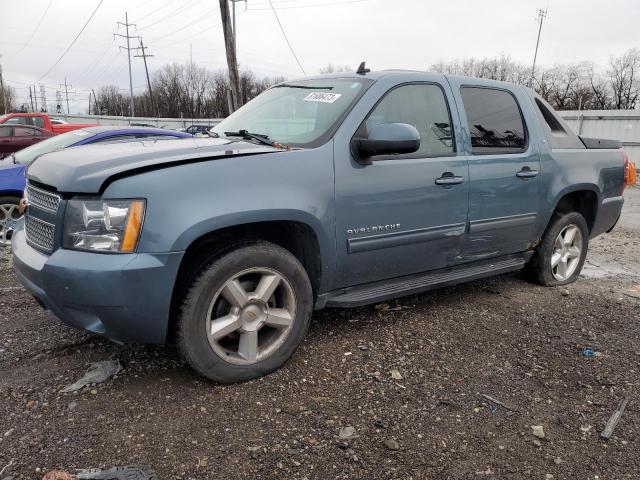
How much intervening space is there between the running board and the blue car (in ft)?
10.7

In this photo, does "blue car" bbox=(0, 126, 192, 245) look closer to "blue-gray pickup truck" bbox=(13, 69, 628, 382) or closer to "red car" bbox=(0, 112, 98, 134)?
"blue-gray pickup truck" bbox=(13, 69, 628, 382)

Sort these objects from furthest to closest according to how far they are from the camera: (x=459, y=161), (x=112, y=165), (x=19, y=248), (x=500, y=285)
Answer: (x=500, y=285) < (x=459, y=161) < (x=19, y=248) < (x=112, y=165)

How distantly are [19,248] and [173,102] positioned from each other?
84.9 meters

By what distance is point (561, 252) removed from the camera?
477 centimetres

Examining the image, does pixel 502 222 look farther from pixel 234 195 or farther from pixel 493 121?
pixel 234 195

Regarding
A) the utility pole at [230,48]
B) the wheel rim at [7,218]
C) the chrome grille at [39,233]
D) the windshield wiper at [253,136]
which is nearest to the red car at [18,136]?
the utility pole at [230,48]

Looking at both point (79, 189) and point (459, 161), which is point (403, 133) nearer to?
point (459, 161)

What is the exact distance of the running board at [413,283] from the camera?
3.21 meters

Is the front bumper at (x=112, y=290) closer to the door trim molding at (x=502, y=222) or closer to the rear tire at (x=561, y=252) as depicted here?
the door trim molding at (x=502, y=222)

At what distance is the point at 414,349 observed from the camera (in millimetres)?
3346

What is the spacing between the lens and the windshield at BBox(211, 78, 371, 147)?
125 inches

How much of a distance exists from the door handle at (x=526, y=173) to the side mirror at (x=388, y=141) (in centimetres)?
136

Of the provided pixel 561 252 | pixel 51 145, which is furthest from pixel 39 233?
pixel 51 145

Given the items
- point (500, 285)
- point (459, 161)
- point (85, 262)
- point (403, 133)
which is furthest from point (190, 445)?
point (500, 285)
